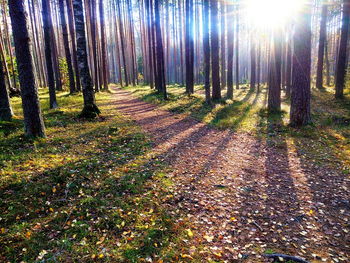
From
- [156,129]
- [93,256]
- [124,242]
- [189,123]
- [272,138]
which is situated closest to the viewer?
[93,256]

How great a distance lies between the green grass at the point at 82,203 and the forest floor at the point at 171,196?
0.06ft

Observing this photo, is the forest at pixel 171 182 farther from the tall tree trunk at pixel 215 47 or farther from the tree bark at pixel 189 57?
the tree bark at pixel 189 57

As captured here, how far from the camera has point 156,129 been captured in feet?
35.6

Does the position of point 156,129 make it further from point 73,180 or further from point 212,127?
point 73,180

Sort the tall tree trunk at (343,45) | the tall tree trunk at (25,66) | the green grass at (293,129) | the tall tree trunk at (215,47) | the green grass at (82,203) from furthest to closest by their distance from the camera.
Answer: the tall tree trunk at (343,45)
the tall tree trunk at (215,47)
the green grass at (293,129)
the tall tree trunk at (25,66)
the green grass at (82,203)

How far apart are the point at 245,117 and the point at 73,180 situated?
9.85m

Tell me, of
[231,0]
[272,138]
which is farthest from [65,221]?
[231,0]

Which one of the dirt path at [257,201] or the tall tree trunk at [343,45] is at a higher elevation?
the tall tree trunk at [343,45]

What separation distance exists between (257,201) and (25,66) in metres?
7.70

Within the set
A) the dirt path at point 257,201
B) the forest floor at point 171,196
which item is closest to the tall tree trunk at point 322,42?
the forest floor at point 171,196

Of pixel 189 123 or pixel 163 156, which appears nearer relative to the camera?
pixel 163 156

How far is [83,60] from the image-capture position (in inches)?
456

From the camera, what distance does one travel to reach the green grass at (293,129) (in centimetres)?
791

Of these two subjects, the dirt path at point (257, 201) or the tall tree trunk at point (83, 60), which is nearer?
the dirt path at point (257, 201)
